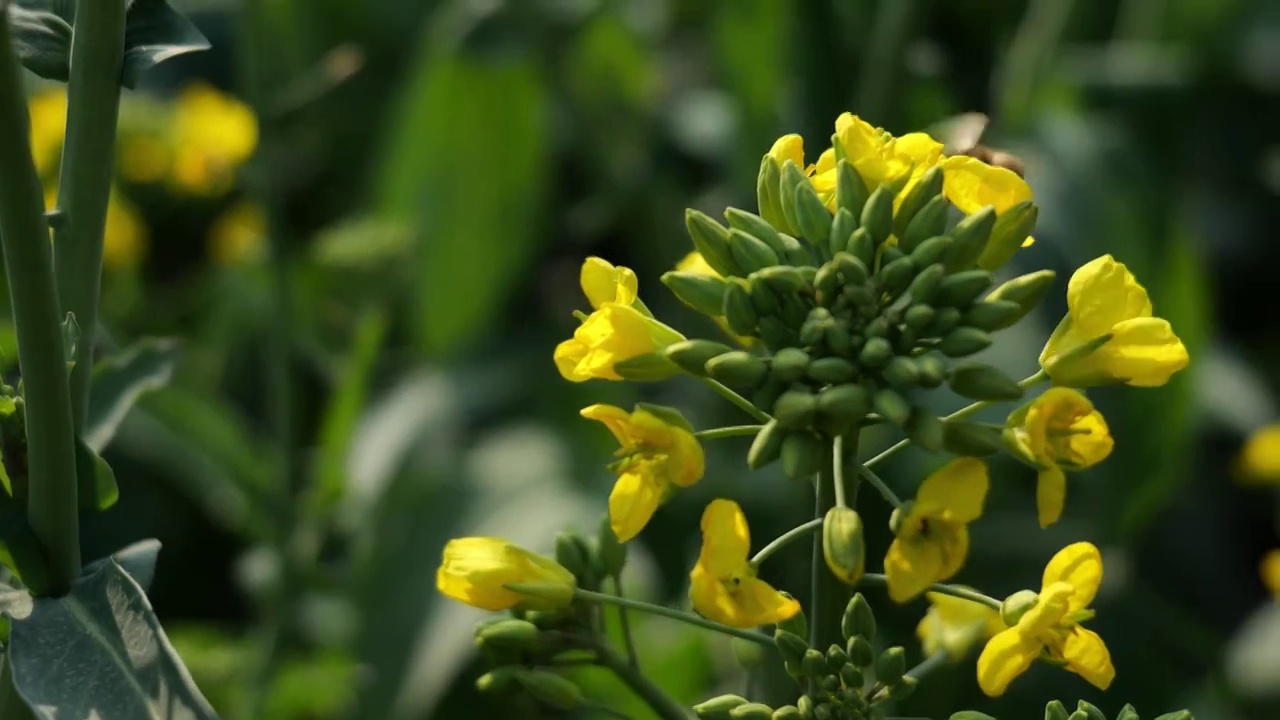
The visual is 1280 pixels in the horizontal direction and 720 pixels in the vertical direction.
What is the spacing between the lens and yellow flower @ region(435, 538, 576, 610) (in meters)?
0.69

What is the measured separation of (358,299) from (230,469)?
0.37 metres

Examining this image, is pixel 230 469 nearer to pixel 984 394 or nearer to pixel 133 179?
pixel 133 179

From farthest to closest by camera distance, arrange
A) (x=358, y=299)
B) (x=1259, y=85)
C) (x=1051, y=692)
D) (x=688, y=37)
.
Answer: (x=688, y=37) < (x=1259, y=85) < (x=358, y=299) < (x=1051, y=692)

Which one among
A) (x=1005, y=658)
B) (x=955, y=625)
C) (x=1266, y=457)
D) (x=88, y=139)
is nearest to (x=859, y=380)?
(x=1005, y=658)

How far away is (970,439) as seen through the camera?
25.1 inches

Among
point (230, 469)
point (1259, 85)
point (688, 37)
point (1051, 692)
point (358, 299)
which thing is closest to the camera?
point (230, 469)

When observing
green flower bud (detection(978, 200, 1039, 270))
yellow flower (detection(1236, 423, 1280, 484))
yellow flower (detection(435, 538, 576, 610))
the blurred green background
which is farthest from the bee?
yellow flower (detection(1236, 423, 1280, 484))

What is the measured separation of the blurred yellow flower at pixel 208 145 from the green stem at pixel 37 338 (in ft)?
5.14

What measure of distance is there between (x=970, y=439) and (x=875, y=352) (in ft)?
0.18

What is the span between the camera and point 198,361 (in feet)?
6.70

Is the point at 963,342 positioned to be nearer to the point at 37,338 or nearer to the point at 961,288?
the point at 961,288

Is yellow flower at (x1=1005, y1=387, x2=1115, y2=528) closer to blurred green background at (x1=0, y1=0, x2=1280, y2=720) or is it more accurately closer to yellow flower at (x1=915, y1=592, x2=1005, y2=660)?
yellow flower at (x1=915, y1=592, x2=1005, y2=660)

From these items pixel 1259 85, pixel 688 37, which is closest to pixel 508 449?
pixel 688 37

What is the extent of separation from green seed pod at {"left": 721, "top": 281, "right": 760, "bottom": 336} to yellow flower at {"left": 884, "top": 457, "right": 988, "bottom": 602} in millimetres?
102
